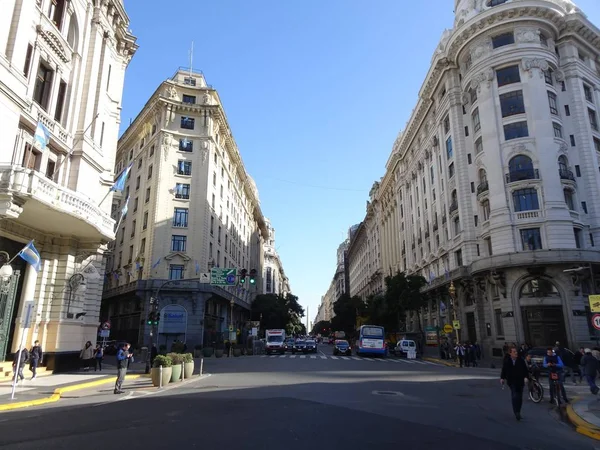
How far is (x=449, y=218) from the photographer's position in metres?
46.5

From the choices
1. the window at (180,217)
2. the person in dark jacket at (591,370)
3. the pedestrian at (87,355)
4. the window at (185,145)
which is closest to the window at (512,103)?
the person in dark jacket at (591,370)

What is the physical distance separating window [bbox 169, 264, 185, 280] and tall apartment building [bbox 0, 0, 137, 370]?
17.4 metres

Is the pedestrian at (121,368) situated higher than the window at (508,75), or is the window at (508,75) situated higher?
the window at (508,75)

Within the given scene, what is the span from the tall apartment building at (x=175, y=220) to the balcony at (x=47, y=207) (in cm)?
2000

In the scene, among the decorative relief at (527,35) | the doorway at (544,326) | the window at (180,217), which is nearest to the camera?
the doorway at (544,326)

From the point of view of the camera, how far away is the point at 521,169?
3831cm

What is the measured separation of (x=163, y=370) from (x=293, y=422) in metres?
9.88

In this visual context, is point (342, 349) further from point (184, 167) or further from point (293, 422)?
point (293, 422)

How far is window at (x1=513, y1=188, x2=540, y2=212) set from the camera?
3728 centimetres

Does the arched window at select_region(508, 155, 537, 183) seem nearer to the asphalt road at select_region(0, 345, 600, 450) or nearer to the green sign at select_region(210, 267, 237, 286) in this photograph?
the green sign at select_region(210, 267, 237, 286)

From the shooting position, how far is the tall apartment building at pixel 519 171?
3506cm

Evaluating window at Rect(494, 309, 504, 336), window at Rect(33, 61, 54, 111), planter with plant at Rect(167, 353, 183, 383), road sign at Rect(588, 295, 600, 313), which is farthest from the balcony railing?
window at Rect(33, 61, 54, 111)

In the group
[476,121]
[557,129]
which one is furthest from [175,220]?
[557,129]

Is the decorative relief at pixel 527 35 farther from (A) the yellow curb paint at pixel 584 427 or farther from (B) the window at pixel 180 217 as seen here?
(A) the yellow curb paint at pixel 584 427
